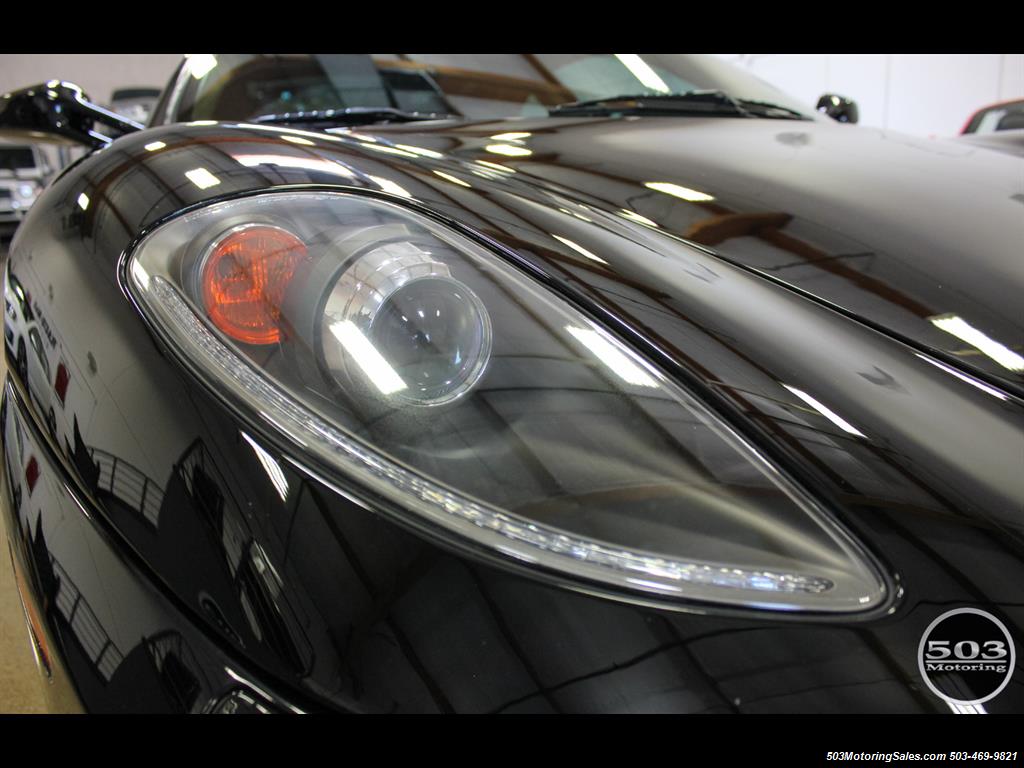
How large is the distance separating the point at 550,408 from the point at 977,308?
35 centimetres

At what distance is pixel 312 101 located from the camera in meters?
1.38

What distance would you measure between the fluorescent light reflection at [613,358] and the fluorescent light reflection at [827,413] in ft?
0.27

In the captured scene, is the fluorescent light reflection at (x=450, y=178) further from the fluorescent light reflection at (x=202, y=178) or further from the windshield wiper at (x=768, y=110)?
the windshield wiper at (x=768, y=110)

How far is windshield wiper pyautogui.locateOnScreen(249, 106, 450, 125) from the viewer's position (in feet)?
4.09

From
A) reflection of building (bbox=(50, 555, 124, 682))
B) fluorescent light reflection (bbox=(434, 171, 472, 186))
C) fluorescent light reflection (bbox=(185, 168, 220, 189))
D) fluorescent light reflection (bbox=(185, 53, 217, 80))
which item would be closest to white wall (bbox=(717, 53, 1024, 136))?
fluorescent light reflection (bbox=(185, 53, 217, 80))

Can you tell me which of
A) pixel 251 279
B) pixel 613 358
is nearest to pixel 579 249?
pixel 613 358

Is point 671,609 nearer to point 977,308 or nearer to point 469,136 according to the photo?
point 977,308

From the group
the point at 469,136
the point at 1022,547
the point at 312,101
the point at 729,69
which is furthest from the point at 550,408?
the point at 729,69

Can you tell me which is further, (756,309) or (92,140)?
(92,140)

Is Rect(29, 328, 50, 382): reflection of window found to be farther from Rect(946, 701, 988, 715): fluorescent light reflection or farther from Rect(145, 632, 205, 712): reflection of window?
Rect(946, 701, 988, 715): fluorescent light reflection

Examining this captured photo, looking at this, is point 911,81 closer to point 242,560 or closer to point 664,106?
point 664,106

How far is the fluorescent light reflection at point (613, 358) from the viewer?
19.3 inches

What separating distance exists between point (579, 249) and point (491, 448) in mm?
178

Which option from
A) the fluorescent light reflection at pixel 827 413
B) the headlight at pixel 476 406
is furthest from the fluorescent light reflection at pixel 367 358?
the fluorescent light reflection at pixel 827 413
